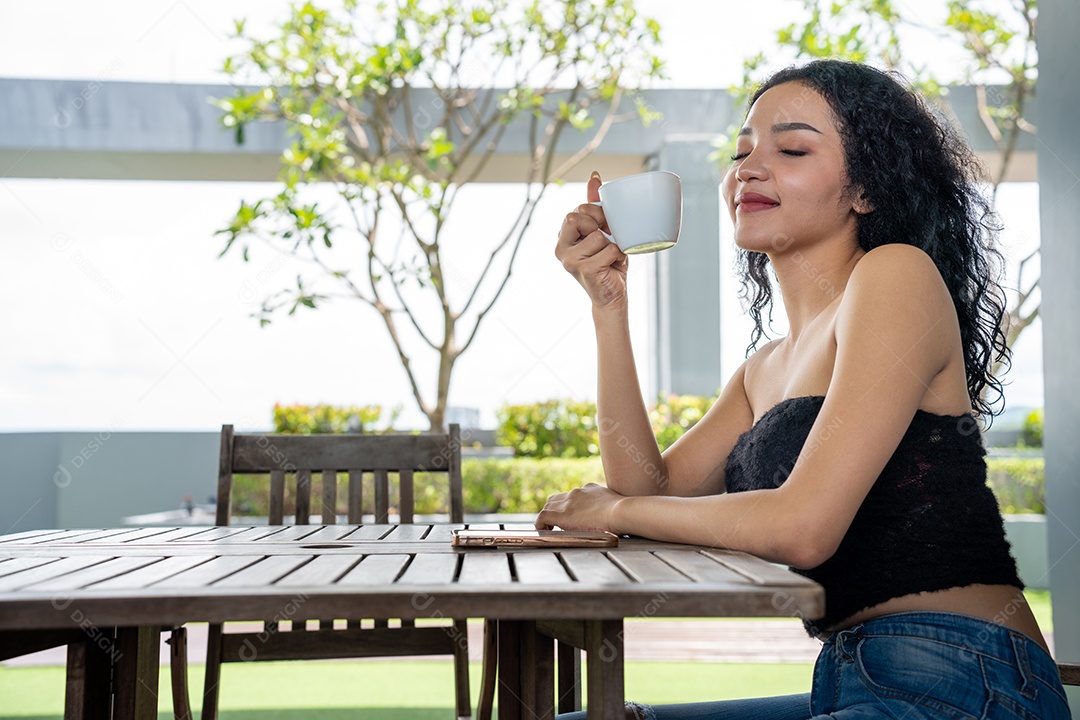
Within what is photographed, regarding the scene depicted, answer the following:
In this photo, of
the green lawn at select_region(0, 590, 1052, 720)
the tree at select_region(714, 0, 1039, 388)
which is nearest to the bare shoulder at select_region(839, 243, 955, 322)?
the green lawn at select_region(0, 590, 1052, 720)

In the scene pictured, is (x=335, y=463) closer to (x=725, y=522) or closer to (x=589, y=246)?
(x=589, y=246)

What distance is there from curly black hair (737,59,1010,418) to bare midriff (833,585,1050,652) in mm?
428

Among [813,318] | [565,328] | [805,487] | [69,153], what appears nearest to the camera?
[805,487]

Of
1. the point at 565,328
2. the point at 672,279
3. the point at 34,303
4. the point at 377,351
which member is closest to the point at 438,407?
the point at 565,328

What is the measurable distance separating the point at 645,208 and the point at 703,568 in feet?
1.80

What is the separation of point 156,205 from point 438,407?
3682mm

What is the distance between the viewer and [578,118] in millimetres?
5812

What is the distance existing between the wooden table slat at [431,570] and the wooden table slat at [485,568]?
13mm

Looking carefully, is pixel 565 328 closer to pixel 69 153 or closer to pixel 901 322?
pixel 69 153

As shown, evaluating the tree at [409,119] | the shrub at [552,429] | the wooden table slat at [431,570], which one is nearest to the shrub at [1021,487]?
the shrub at [552,429]

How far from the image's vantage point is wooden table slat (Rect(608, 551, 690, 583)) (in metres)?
0.92

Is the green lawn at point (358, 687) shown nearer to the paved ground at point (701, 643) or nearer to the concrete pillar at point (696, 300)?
the paved ground at point (701, 643)

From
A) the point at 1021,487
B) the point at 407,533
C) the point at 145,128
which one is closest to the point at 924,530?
the point at 407,533

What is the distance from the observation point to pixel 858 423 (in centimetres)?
109
